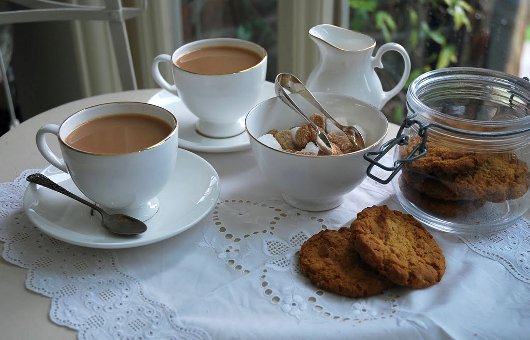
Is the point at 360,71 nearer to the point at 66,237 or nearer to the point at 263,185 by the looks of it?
the point at 263,185

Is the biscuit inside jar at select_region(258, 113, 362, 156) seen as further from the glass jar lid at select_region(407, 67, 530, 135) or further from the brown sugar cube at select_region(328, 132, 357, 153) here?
the glass jar lid at select_region(407, 67, 530, 135)

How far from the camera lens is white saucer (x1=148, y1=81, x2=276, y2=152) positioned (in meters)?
0.97

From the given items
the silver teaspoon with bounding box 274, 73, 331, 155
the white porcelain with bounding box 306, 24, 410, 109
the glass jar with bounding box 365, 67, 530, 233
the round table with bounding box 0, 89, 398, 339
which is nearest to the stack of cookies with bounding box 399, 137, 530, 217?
the glass jar with bounding box 365, 67, 530, 233

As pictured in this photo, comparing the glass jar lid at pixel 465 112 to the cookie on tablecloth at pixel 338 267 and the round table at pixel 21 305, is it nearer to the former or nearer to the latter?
the cookie on tablecloth at pixel 338 267

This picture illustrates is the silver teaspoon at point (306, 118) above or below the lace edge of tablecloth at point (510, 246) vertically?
above

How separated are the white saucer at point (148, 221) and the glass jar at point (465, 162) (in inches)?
10.5

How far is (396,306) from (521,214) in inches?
9.8

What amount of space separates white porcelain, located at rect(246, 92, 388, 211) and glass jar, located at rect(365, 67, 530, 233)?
0.18 ft

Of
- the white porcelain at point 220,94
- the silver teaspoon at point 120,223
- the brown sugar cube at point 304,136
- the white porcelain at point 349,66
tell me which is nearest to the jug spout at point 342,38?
the white porcelain at point 349,66

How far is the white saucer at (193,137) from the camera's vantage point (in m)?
0.97

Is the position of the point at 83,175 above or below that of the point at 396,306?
above

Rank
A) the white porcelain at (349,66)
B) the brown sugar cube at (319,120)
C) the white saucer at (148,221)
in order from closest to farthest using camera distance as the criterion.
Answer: the white saucer at (148,221), the brown sugar cube at (319,120), the white porcelain at (349,66)

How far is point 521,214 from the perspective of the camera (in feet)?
2.60

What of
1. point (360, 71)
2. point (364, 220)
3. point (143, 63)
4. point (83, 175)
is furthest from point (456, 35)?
point (83, 175)
